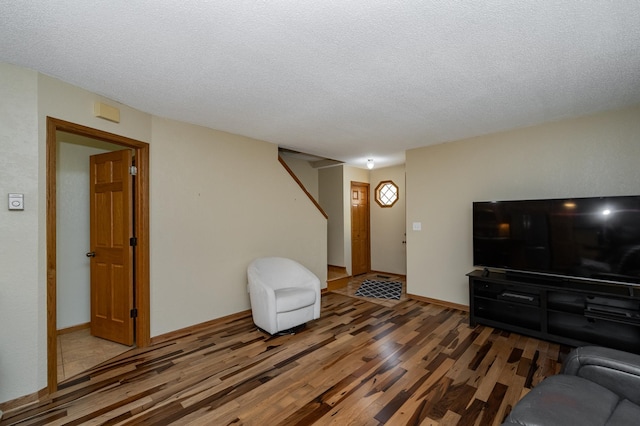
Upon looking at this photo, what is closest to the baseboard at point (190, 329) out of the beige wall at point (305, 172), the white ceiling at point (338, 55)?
the white ceiling at point (338, 55)

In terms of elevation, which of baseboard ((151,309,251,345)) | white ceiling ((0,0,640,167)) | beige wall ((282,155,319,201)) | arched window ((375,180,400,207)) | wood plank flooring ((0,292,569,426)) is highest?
white ceiling ((0,0,640,167))

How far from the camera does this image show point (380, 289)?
5.25 metres

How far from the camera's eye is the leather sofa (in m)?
1.18

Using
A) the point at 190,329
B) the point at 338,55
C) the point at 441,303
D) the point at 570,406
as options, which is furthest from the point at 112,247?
the point at 441,303

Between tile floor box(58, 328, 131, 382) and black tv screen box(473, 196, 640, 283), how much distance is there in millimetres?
4402

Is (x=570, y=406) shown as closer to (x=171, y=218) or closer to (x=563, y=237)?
(x=563, y=237)

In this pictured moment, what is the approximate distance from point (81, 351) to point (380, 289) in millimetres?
4341

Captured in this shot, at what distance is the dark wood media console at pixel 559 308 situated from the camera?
269 cm

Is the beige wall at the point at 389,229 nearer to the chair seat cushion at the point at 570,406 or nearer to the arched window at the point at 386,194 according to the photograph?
the arched window at the point at 386,194

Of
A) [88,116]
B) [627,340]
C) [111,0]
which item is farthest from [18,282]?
[627,340]

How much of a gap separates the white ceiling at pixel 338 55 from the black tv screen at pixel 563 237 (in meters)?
1.07

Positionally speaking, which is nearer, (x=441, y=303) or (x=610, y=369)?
(x=610, y=369)

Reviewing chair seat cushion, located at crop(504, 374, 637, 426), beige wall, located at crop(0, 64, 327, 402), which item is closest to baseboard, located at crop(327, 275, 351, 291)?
beige wall, located at crop(0, 64, 327, 402)

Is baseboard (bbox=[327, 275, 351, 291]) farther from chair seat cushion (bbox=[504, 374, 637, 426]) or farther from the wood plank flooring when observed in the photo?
chair seat cushion (bbox=[504, 374, 637, 426])
